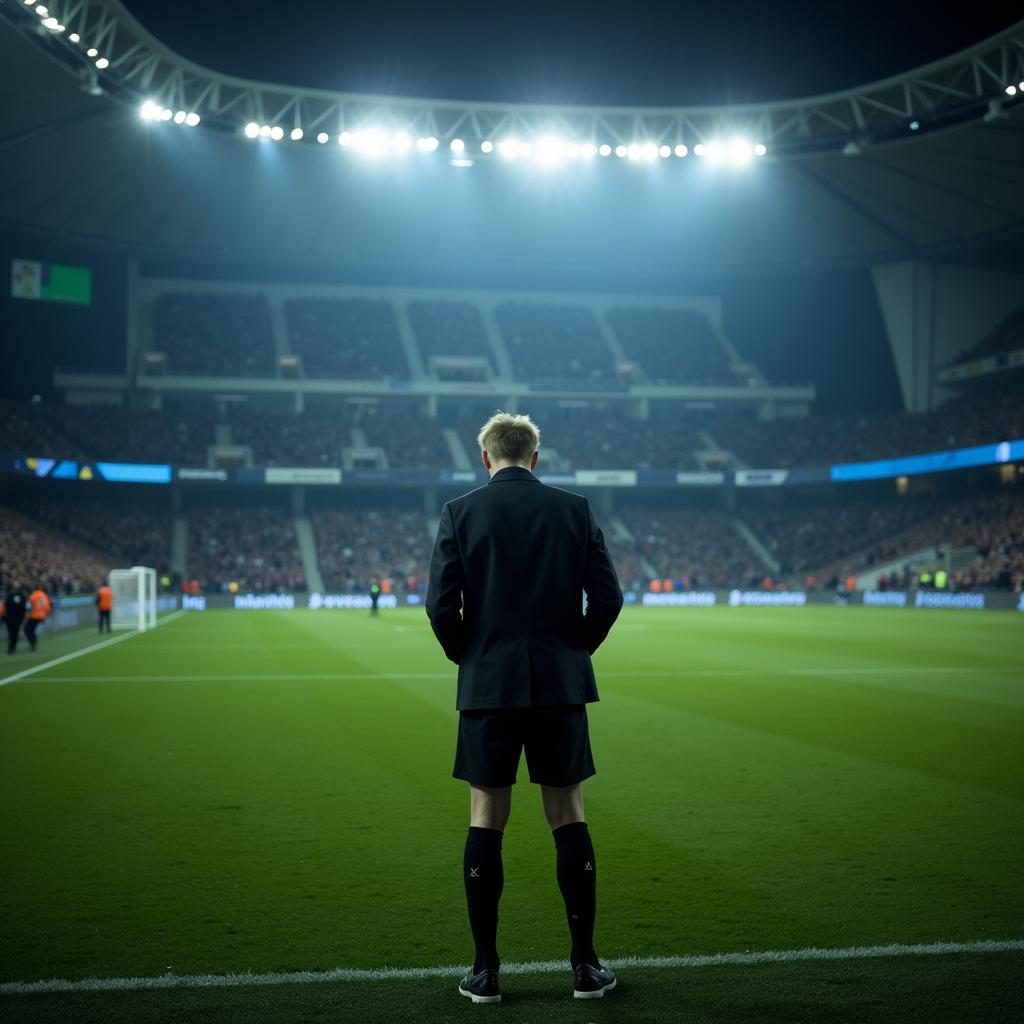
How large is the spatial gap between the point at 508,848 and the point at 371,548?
5624cm

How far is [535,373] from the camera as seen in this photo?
7300 centimetres

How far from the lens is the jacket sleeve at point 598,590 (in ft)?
15.7

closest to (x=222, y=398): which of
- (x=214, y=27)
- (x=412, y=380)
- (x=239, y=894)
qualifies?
(x=412, y=380)

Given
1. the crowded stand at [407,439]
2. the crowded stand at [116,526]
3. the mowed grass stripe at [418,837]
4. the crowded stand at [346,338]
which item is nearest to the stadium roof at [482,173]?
the crowded stand at [346,338]

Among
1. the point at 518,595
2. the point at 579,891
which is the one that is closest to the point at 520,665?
the point at 518,595

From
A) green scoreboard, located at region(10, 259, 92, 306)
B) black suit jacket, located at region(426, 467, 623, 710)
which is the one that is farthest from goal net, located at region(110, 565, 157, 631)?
black suit jacket, located at region(426, 467, 623, 710)

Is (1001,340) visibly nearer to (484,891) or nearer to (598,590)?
(598,590)

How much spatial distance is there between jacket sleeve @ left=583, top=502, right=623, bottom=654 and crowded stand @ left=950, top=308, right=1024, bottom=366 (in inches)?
2487

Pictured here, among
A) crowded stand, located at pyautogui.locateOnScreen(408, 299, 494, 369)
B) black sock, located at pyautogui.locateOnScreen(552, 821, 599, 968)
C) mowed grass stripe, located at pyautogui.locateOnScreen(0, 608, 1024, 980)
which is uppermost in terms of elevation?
crowded stand, located at pyautogui.locateOnScreen(408, 299, 494, 369)

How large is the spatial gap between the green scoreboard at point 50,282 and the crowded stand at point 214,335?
5.95 m

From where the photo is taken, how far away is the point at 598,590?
4801 mm

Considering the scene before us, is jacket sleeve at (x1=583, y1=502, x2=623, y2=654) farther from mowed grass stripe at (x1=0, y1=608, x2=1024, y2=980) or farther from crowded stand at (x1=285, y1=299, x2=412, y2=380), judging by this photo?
crowded stand at (x1=285, y1=299, x2=412, y2=380)

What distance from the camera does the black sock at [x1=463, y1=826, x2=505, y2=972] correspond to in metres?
4.55

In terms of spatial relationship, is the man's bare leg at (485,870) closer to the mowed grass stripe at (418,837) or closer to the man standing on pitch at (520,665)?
the man standing on pitch at (520,665)
